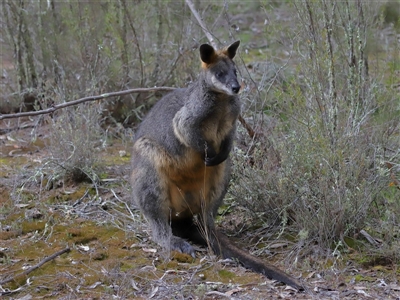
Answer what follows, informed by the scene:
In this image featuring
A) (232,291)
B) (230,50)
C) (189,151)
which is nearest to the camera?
(232,291)

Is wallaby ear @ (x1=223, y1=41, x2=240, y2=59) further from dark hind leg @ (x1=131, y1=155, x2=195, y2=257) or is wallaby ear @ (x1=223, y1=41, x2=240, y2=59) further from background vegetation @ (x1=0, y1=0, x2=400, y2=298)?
→ dark hind leg @ (x1=131, y1=155, x2=195, y2=257)

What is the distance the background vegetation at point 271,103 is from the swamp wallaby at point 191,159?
1.24 ft

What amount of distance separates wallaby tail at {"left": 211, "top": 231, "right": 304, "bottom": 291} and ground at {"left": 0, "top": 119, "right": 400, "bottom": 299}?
0.16ft

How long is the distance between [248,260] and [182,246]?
26.7 inches

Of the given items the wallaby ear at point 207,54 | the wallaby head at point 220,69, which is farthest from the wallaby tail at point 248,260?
the wallaby ear at point 207,54

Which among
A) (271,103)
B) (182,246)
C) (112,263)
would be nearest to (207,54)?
(182,246)

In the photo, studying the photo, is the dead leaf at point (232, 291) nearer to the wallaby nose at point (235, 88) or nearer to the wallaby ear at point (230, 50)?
the wallaby nose at point (235, 88)

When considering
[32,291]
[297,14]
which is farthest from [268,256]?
[297,14]

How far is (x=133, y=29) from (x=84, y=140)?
7.13 feet

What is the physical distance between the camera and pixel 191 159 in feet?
18.1

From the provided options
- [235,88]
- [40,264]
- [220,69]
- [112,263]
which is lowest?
[112,263]

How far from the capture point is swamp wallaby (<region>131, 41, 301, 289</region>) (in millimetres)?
5336

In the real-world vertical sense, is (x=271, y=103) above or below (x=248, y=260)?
above

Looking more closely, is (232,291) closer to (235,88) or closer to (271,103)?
(235,88)
